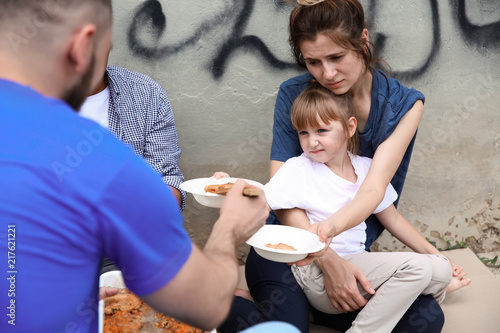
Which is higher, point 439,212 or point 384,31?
point 384,31

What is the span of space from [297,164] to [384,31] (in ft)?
3.72

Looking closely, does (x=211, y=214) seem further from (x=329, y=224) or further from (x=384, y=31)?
(x=384, y=31)

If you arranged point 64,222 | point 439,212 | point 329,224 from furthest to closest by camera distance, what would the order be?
point 439,212, point 329,224, point 64,222

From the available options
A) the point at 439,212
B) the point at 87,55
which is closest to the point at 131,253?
the point at 87,55

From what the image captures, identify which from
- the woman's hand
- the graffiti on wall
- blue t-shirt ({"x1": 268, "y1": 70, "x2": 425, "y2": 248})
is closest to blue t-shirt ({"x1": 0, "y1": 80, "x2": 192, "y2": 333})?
the woman's hand

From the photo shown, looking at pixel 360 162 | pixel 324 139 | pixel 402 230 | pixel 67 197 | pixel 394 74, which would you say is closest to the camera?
pixel 67 197

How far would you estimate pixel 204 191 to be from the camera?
246 cm

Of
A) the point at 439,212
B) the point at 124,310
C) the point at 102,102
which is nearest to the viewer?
the point at 124,310

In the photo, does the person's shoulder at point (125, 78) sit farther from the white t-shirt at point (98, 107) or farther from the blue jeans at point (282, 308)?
the blue jeans at point (282, 308)

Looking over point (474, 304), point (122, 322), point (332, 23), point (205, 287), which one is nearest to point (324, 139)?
point (332, 23)

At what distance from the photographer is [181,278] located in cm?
108

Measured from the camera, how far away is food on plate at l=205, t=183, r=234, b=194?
2.29 metres

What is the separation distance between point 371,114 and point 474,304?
1181 mm

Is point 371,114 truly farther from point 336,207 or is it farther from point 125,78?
point 125,78
